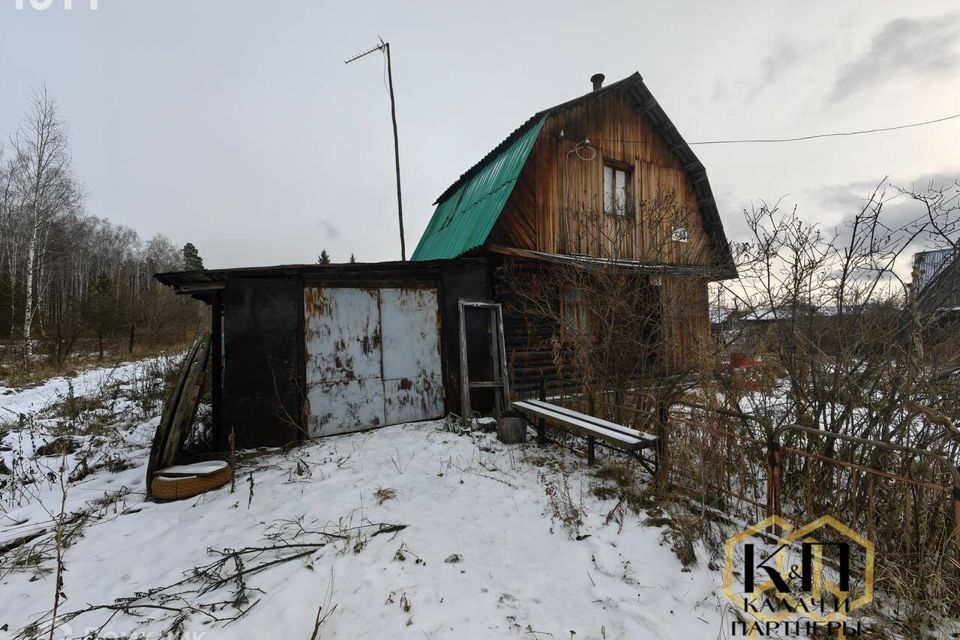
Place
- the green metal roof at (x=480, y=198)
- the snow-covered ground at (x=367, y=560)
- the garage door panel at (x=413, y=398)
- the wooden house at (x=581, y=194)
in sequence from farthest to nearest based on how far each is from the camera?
the green metal roof at (x=480, y=198)
the wooden house at (x=581, y=194)
the garage door panel at (x=413, y=398)
the snow-covered ground at (x=367, y=560)

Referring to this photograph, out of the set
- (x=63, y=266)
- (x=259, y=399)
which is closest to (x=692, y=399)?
(x=259, y=399)

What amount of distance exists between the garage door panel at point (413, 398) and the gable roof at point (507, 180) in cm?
281

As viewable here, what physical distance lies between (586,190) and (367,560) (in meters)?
8.40

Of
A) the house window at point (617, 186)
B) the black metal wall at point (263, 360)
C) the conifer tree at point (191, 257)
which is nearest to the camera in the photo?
the black metal wall at point (263, 360)

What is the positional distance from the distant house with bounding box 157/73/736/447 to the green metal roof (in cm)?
6

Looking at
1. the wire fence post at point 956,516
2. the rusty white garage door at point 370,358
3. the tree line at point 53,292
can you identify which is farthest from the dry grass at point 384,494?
the tree line at point 53,292

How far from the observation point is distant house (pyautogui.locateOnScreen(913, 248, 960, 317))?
3000 millimetres

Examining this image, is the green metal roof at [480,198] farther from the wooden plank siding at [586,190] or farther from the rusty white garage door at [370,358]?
the rusty white garage door at [370,358]

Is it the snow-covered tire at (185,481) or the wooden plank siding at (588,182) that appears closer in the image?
the snow-covered tire at (185,481)

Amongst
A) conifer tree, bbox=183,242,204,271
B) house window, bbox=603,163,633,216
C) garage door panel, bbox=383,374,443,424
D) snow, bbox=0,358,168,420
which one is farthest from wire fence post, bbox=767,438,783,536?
conifer tree, bbox=183,242,204,271

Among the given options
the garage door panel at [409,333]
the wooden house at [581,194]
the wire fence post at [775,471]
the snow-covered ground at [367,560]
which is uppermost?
the wooden house at [581,194]

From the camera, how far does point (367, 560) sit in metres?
2.89

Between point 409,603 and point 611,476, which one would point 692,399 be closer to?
point 611,476

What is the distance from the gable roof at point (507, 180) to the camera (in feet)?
27.6
